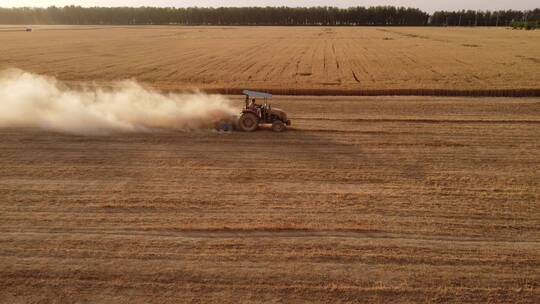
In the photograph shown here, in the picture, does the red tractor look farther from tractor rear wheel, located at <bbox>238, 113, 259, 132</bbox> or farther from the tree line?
the tree line

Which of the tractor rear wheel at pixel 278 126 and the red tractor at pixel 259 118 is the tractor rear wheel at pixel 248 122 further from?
the tractor rear wheel at pixel 278 126

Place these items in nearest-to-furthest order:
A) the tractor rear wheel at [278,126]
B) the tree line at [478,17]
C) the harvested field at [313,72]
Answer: the tractor rear wheel at [278,126]
the harvested field at [313,72]
the tree line at [478,17]

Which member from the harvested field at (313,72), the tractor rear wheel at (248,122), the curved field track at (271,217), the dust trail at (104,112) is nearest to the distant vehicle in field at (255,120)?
the tractor rear wheel at (248,122)

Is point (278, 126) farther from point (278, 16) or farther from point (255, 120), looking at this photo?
point (278, 16)

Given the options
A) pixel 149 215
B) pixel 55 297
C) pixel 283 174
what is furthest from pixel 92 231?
pixel 283 174

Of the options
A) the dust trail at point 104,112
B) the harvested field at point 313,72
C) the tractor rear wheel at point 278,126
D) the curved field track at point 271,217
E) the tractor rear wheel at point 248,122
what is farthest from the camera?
the harvested field at point 313,72

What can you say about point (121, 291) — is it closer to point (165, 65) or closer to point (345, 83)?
point (345, 83)

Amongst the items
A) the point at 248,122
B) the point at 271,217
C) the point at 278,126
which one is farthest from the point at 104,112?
the point at 271,217

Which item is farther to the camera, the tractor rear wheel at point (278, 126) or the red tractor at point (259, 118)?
the tractor rear wheel at point (278, 126)
